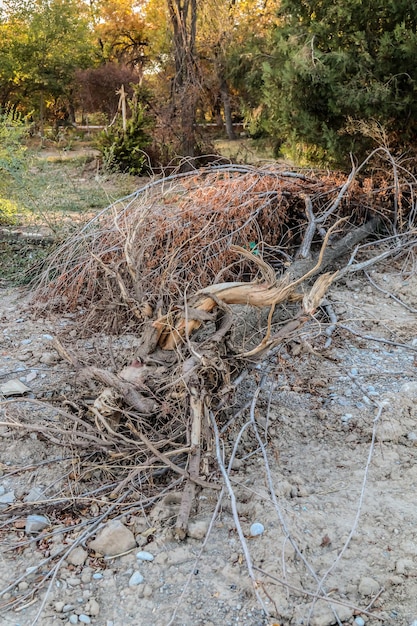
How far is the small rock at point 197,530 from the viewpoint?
8.63 feet

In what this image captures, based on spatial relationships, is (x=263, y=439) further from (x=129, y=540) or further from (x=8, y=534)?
(x=8, y=534)

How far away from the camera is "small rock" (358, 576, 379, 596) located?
231cm

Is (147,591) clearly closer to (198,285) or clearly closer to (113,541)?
(113,541)

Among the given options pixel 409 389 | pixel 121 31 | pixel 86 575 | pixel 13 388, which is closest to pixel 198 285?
pixel 13 388

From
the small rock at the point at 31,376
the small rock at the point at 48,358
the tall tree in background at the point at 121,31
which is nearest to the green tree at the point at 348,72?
the small rock at the point at 48,358

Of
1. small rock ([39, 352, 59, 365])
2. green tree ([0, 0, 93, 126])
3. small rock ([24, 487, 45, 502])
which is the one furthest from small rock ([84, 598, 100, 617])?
green tree ([0, 0, 93, 126])

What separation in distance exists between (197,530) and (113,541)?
37 cm

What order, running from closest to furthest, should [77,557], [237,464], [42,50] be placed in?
[77,557], [237,464], [42,50]

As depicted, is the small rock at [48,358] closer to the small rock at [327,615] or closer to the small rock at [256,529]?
the small rock at [256,529]

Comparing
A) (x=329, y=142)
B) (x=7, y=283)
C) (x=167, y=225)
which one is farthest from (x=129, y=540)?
(x=329, y=142)

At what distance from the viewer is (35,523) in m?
2.74

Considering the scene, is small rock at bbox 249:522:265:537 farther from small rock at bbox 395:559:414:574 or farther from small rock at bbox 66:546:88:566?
small rock at bbox 66:546:88:566

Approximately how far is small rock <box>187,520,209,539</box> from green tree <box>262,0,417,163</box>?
478 cm

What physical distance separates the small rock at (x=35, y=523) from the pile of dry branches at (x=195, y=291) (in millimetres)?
342
